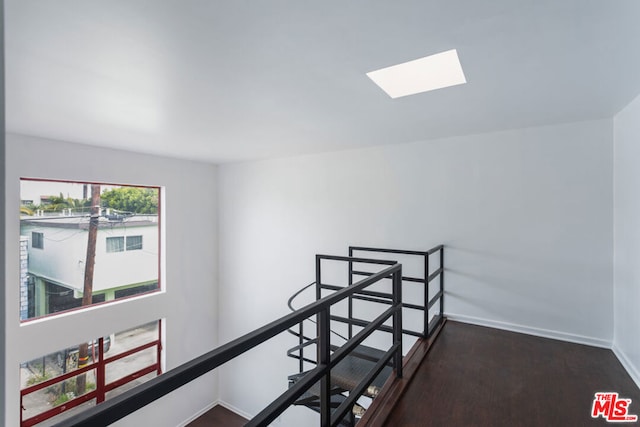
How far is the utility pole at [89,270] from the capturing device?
13.1 ft

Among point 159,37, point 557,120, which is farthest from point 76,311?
point 557,120

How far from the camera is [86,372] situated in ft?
13.2

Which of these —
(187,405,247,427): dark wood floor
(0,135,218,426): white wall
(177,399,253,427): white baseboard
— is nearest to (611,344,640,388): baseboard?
(177,399,253,427): white baseboard

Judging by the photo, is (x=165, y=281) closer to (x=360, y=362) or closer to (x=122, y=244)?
A: (x=122, y=244)

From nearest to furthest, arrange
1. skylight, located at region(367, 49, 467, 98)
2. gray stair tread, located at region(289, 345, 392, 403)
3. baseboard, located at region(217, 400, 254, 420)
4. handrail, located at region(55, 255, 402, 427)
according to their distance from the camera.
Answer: handrail, located at region(55, 255, 402, 427) → skylight, located at region(367, 49, 467, 98) → gray stair tread, located at region(289, 345, 392, 403) → baseboard, located at region(217, 400, 254, 420)

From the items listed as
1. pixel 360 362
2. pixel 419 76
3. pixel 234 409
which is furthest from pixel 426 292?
pixel 234 409

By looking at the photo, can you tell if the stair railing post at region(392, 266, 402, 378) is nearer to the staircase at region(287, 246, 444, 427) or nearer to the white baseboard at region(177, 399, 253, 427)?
the staircase at region(287, 246, 444, 427)

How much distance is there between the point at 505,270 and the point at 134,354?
509cm

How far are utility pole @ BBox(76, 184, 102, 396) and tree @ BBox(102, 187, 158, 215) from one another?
0.12 m

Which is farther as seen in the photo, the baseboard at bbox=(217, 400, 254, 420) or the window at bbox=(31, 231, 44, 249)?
the baseboard at bbox=(217, 400, 254, 420)

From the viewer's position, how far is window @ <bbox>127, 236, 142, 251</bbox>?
4.54 meters

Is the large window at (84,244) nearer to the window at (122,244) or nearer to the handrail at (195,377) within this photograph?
the window at (122,244)

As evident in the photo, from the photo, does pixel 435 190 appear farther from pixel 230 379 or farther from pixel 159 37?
pixel 230 379

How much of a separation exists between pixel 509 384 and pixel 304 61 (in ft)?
8.40
